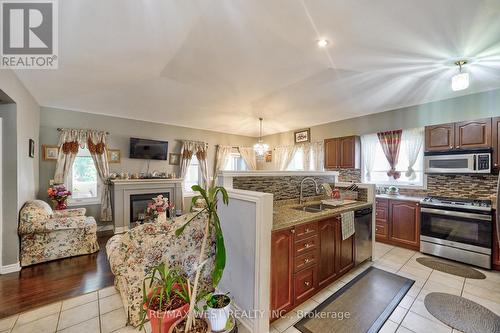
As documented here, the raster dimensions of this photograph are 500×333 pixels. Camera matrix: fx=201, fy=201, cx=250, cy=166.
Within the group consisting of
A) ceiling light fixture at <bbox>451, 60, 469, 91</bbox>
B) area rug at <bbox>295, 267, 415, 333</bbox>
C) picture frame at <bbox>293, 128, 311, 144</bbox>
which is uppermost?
ceiling light fixture at <bbox>451, 60, 469, 91</bbox>

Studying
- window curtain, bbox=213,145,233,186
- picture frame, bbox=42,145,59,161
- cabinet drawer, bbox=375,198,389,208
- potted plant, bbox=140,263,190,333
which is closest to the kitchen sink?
potted plant, bbox=140,263,190,333

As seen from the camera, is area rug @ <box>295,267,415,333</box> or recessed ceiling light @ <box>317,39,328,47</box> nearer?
area rug @ <box>295,267,415,333</box>

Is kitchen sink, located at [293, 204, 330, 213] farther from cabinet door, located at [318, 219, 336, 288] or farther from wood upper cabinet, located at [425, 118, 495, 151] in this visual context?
wood upper cabinet, located at [425, 118, 495, 151]

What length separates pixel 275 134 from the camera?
22.9 ft

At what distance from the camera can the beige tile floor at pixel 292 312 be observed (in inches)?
72.2

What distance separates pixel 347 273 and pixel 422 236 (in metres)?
1.76

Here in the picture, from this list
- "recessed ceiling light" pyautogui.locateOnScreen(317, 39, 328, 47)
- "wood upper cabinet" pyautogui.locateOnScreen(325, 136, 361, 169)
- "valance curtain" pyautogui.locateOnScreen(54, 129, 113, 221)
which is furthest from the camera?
"wood upper cabinet" pyautogui.locateOnScreen(325, 136, 361, 169)

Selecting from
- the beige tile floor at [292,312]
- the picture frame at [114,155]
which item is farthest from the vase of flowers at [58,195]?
the beige tile floor at [292,312]

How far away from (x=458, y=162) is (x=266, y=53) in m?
3.59

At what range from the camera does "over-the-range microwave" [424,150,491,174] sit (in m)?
3.09

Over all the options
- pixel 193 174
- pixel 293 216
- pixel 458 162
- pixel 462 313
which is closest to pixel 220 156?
pixel 193 174

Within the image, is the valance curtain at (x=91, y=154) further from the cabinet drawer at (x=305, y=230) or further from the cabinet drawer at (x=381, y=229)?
the cabinet drawer at (x=381, y=229)

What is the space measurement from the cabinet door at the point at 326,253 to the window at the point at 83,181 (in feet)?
16.3

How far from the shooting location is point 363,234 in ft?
9.77
